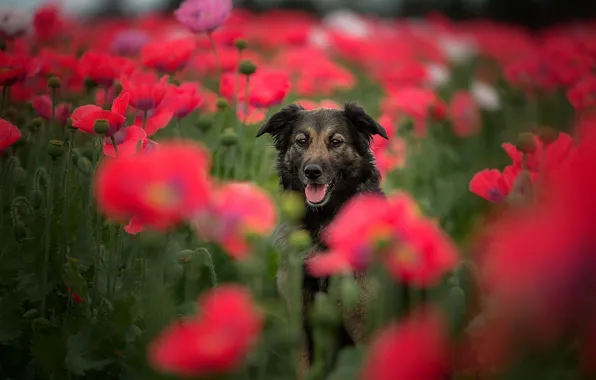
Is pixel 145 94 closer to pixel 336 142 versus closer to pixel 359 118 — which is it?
pixel 336 142

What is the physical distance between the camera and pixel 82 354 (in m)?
2.27

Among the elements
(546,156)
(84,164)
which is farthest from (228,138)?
(546,156)

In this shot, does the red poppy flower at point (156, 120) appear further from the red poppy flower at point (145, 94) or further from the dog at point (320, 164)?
the dog at point (320, 164)

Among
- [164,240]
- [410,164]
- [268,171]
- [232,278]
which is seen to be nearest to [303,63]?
[410,164]

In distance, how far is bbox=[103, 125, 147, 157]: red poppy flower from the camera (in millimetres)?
2333

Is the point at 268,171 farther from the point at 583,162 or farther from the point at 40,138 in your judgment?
the point at 583,162

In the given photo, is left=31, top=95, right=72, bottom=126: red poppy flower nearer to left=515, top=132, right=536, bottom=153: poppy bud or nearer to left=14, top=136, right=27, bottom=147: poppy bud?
left=14, top=136, right=27, bottom=147: poppy bud

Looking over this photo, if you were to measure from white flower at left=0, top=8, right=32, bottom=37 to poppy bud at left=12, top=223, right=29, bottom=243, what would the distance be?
1.82 m

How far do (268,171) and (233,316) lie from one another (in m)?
3.29

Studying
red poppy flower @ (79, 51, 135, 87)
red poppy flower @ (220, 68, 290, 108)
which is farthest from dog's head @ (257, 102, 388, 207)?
red poppy flower @ (79, 51, 135, 87)

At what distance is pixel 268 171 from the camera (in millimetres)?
4469

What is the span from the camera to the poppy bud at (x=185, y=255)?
238cm

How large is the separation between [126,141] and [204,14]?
165cm

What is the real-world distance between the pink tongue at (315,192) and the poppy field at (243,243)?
17 cm
